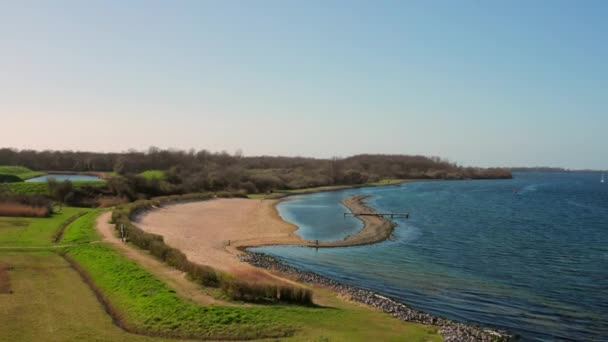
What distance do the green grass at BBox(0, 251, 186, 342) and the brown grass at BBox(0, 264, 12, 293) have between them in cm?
26

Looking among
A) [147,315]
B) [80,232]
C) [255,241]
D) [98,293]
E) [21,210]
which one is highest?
[21,210]

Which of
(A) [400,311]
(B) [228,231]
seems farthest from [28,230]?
(A) [400,311]

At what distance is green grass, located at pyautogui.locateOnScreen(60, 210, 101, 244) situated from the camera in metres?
35.6

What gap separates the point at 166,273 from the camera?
2609 cm

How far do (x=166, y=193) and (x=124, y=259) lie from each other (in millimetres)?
60070

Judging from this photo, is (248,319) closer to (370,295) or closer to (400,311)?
(400,311)

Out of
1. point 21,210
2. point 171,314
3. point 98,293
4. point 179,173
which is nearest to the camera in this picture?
point 171,314

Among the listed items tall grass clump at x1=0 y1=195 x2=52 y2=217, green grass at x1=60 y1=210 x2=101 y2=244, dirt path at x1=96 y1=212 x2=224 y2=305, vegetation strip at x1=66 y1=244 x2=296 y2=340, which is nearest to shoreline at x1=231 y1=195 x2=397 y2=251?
dirt path at x1=96 y1=212 x2=224 y2=305

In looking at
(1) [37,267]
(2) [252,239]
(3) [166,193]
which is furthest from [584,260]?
(3) [166,193]

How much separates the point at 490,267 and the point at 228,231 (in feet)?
86.2

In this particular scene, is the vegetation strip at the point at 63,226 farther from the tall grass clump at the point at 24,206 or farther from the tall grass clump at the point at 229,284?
the tall grass clump at the point at 229,284

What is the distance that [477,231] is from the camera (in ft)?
167

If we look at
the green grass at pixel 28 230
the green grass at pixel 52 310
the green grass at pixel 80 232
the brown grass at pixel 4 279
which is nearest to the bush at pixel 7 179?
the green grass at pixel 28 230

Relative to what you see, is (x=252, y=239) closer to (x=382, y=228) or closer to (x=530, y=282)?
(x=382, y=228)
